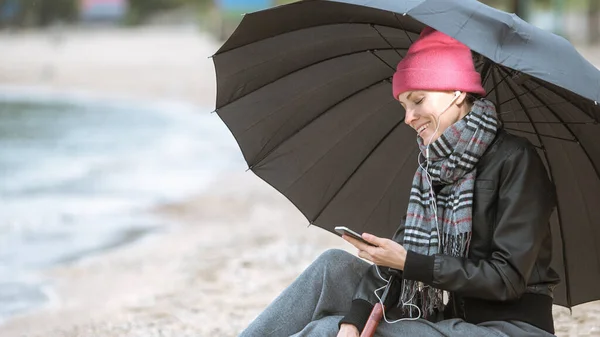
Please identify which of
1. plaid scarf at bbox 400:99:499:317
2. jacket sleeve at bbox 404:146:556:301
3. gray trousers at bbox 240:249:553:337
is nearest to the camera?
jacket sleeve at bbox 404:146:556:301

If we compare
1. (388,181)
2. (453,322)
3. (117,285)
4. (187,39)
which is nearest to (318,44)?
(388,181)

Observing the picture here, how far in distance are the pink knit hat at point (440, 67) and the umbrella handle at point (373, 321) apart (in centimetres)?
66

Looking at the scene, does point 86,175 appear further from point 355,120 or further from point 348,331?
point 348,331

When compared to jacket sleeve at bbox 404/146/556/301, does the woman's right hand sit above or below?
below

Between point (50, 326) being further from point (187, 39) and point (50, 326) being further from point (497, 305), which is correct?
point (187, 39)

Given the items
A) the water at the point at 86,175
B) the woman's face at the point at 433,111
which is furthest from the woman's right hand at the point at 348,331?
the water at the point at 86,175

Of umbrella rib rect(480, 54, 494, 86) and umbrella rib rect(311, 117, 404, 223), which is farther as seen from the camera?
umbrella rib rect(311, 117, 404, 223)

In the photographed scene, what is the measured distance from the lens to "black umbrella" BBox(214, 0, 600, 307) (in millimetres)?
3366

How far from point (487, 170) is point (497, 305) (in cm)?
40

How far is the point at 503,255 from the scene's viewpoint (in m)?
2.84

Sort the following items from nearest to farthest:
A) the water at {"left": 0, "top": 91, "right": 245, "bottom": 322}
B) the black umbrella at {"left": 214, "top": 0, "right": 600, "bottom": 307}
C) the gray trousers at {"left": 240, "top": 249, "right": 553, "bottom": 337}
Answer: the gray trousers at {"left": 240, "top": 249, "right": 553, "bottom": 337} → the black umbrella at {"left": 214, "top": 0, "right": 600, "bottom": 307} → the water at {"left": 0, "top": 91, "right": 245, "bottom": 322}

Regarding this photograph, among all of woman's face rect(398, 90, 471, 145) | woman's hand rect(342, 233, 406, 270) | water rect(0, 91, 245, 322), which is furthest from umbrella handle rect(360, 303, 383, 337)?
water rect(0, 91, 245, 322)

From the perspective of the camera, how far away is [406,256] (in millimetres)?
2900

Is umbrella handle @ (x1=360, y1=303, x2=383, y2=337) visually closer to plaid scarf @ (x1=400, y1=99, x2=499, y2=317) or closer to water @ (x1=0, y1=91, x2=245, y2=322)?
plaid scarf @ (x1=400, y1=99, x2=499, y2=317)
